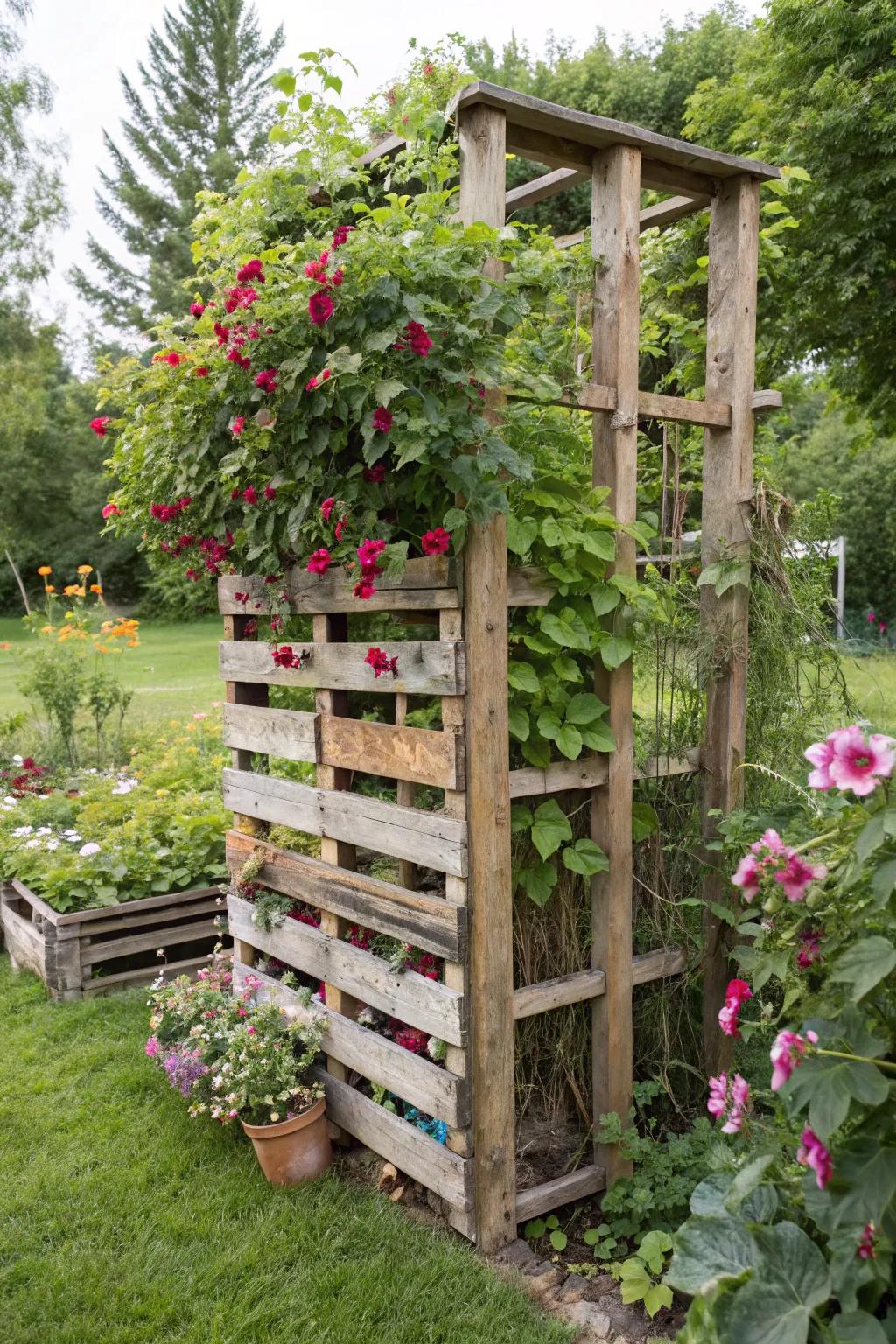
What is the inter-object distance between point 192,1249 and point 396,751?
4.67 ft

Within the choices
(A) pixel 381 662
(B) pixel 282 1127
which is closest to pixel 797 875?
(A) pixel 381 662

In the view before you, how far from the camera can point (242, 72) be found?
24141 mm

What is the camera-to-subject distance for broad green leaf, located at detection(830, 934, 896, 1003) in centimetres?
147

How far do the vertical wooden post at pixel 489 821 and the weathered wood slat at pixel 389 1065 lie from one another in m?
0.06

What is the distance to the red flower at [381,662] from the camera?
2.58m

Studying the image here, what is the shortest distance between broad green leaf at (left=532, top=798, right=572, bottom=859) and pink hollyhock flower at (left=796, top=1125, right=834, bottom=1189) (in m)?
1.09

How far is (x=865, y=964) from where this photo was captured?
1.51 meters

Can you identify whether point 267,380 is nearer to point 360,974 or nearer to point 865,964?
point 360,974

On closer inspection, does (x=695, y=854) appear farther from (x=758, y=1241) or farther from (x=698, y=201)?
Answer: (x=698, y=201)

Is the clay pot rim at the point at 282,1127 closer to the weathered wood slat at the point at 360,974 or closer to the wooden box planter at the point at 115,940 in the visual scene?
the weathered wood slat at the point at 360,974

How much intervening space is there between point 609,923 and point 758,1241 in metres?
1.14

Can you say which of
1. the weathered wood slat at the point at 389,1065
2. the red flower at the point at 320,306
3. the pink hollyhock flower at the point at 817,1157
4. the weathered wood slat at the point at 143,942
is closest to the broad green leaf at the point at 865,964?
the pink hollyhock flower at the point at 817,1157

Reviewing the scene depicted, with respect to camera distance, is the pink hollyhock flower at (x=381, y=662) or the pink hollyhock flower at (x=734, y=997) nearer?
the pink hollyhock flower at (x=734, y=997)

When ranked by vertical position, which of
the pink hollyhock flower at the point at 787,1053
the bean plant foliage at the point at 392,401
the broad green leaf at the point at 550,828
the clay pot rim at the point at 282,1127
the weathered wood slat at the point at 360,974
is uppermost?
the bean plant foliage at the point at 392,401
